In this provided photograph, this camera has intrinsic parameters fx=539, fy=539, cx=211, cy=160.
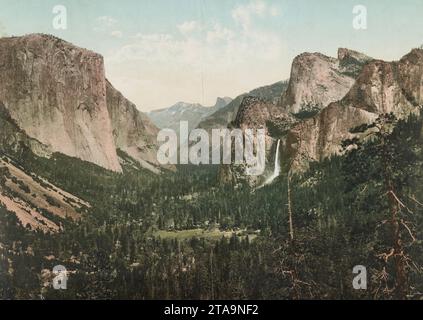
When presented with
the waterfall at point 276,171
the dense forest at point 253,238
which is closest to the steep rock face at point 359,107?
the waterfall at point 276,171

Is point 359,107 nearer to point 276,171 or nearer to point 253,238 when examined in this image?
point 276,171

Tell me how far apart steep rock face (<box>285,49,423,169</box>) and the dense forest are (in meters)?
12.1

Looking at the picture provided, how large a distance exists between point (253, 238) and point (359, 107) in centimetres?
7903

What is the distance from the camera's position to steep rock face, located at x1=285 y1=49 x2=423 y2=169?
160m

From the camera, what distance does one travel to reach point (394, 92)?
165 m

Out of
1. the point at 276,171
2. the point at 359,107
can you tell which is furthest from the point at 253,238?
the point at 359,107

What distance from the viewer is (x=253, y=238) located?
11219 cm

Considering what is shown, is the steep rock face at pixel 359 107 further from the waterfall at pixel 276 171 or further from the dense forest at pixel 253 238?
the dense forest at pixel 253 238

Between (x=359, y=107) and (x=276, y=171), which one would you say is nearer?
(x=276, y=171)

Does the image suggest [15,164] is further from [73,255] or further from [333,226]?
[333,226]

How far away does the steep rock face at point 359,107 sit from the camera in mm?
159750

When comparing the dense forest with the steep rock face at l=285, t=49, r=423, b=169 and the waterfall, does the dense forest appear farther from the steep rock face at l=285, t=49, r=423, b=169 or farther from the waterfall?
the steep rock face at l=285, t=49, r=423, b=169

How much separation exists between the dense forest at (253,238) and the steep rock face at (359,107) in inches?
477
